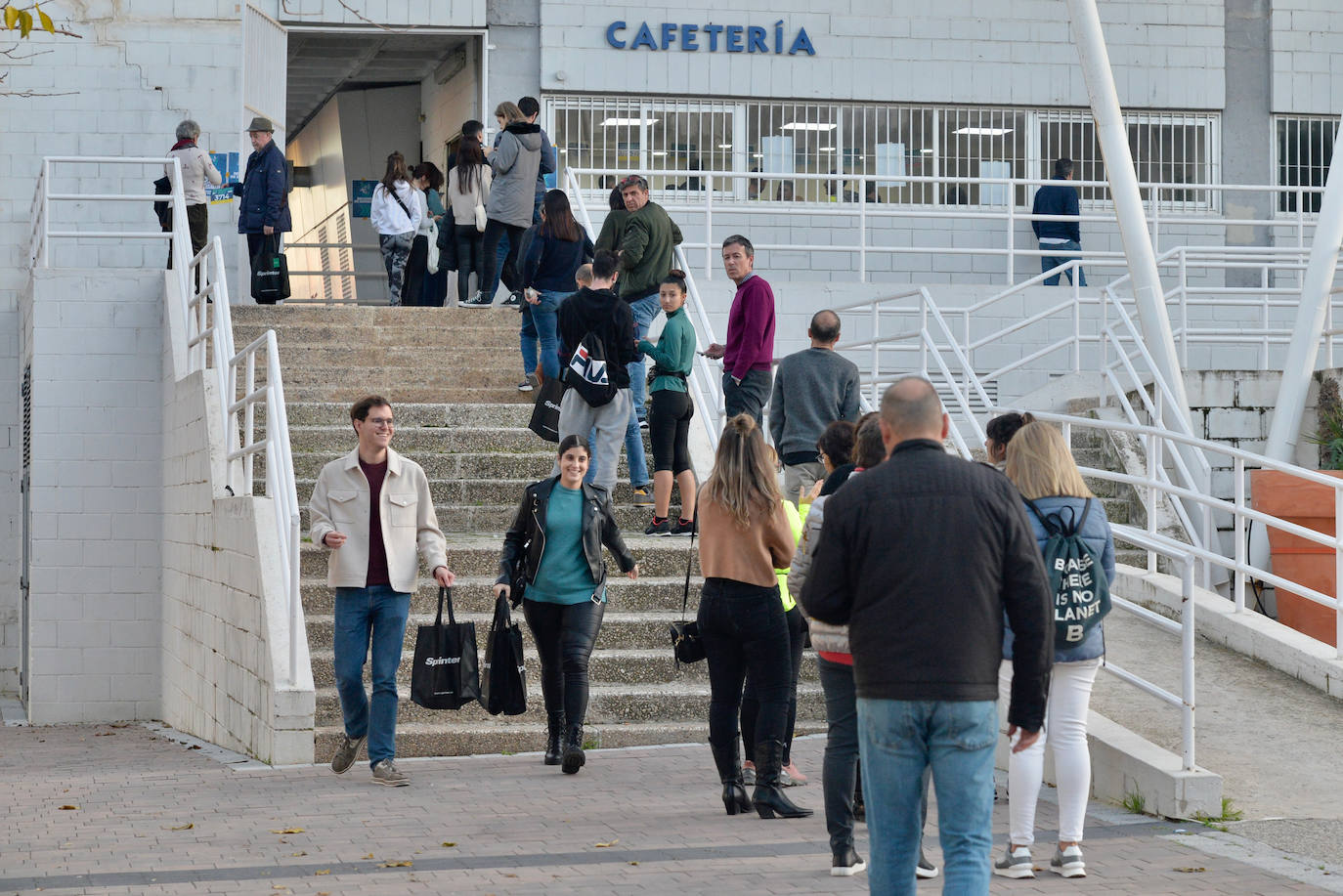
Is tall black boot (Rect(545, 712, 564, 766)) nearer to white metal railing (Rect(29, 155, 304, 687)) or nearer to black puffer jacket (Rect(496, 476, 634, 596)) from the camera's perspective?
black puffer jacket (Rect(496, 476, 634, 596))

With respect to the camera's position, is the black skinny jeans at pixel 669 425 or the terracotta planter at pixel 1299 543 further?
the terracotta planter at pixel 1299 543

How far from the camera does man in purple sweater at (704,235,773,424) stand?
998 centimetres

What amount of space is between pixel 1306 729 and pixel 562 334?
4760 mm

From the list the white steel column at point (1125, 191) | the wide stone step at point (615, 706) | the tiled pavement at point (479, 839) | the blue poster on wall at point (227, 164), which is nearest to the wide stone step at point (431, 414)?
the wide stone step at point (615, 706)

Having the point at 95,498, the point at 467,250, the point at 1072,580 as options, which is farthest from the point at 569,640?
the point at 467,250

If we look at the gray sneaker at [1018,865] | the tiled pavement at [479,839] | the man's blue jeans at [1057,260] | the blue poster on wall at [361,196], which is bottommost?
the tiled pavement at [479,839]

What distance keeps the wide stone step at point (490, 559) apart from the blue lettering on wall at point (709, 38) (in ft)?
30.6

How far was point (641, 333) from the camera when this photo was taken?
11.6 m

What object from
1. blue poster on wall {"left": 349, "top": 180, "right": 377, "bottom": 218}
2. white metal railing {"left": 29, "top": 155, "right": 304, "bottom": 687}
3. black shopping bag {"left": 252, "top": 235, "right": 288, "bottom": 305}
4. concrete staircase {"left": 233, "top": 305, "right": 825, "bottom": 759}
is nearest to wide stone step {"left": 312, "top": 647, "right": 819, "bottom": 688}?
concrete staircase {"left": 233, "top": 305, "right": 825, "bottom": 759}

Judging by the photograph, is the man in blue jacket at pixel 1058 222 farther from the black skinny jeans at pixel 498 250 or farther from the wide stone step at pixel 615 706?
the wide stone step at pixel 615 706

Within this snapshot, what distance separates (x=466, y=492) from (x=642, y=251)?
2081 mm

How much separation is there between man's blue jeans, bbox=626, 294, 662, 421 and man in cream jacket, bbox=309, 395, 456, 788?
126 inches

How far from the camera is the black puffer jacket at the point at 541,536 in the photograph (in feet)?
26.0

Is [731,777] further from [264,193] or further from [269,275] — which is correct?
[264,193]
